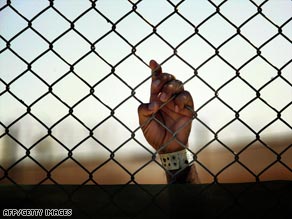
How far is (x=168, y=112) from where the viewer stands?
1634 mm

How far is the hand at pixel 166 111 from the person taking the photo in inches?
50.6

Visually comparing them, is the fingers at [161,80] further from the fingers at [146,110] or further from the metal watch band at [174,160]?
the metal watch band at [174,160]

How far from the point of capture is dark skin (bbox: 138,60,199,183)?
134cm

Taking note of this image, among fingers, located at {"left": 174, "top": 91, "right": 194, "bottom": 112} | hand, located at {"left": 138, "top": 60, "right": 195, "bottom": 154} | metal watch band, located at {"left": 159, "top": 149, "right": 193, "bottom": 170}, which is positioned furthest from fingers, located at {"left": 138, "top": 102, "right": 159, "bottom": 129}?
metal watch band, located at {"left": 159, "top": 149, "right": 193, "bottom": 170}

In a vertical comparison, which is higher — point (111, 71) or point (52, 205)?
point (111, 71)

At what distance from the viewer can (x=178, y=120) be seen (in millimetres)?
1604

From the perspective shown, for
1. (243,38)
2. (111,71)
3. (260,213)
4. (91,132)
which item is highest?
(243,38)

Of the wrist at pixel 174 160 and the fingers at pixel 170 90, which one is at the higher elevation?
the fingers at pixel 170 90

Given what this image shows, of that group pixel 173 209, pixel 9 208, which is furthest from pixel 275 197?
pixel 9 208

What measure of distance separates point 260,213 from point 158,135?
2.04 ft

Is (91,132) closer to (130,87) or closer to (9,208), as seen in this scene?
(130,87)

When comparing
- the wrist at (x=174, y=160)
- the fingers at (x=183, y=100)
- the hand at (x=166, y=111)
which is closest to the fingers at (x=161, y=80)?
the hand at (x=166, y=111)

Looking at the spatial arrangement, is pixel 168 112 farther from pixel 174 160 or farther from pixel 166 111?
pixel 174 160

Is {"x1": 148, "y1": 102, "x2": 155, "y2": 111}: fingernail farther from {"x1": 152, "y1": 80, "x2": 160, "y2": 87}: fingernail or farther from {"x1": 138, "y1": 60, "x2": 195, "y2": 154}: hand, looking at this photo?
{"x1": 152, "y1": 80, "x2": 160, "y2": 87}: fingernail
